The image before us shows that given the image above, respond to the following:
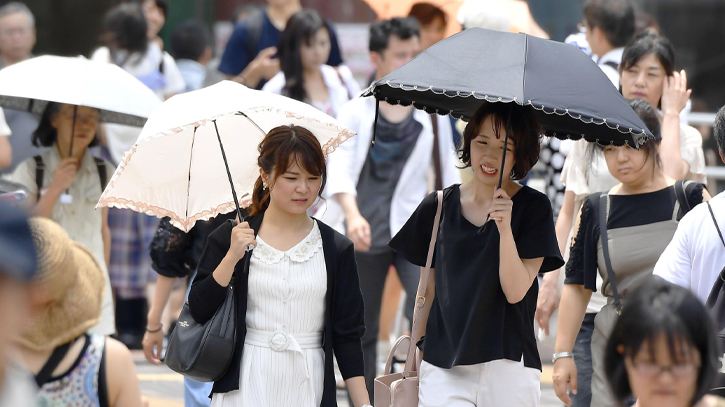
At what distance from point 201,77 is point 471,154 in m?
6.65

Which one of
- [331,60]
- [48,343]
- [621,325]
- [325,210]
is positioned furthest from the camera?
[331,60]

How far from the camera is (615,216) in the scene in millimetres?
4500

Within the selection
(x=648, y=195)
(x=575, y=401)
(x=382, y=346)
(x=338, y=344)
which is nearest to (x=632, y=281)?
(x=648, y=195)

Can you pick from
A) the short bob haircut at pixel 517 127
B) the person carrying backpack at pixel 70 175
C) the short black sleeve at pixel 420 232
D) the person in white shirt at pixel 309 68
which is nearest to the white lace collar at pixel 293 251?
the short black sleeve at pixel 420 232

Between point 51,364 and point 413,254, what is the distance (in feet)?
5.23

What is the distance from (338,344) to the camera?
13.3ft

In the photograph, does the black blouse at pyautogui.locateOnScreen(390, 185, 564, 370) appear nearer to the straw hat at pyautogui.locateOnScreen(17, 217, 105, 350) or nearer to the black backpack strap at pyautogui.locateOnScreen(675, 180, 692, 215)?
the black backpack strap at pyautogui.locateOnScreen(675, 180, 692, 215)

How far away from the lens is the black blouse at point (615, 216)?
445 cm

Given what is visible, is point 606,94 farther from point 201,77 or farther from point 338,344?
point 201,77

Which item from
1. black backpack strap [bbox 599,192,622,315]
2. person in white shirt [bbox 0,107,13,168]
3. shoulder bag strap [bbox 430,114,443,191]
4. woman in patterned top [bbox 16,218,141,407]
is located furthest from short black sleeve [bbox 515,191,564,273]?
person in white shirt [bbox 0,107,13,168]

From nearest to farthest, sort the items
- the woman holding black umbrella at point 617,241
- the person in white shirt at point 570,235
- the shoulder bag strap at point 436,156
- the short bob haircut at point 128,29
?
the woman holding black umbrella at point 617,241 < the person in white shirt at point 570,235 < the shoulder bag strap at point 436,156 < the short bob haircut at point 128,29

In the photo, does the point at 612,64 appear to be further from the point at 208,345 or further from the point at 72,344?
the point at 72,344

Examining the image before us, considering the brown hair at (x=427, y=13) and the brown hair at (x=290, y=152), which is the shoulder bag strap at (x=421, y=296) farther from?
the brown hair at (x=427, y=13)

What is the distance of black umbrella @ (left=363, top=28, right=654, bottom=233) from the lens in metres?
3.65
